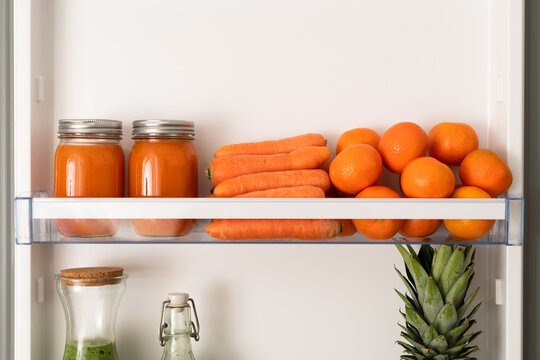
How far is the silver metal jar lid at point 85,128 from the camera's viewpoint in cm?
119

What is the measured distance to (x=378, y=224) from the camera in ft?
3.71

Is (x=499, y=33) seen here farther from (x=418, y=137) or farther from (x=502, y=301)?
(x=502, y=301)

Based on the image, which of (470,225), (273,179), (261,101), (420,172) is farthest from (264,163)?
(470,225)

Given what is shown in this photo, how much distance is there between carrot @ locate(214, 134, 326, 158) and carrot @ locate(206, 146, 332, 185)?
20 millimetres

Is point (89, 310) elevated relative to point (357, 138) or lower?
lower

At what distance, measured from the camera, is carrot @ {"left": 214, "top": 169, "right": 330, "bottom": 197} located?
1.18 meters

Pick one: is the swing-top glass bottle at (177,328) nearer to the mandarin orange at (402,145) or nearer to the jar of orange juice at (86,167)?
the jar of orange juice at (86,167)

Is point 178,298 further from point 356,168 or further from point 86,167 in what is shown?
point 356,168

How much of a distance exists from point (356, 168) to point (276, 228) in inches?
7.1


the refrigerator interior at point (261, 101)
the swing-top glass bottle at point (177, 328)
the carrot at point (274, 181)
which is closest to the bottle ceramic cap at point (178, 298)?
the swing-top glass bottle at point (177, 328)

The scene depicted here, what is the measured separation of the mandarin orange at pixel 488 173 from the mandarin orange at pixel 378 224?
0.48 ft

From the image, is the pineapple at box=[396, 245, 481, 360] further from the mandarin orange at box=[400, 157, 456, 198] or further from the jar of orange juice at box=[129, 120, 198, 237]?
the jar of orange juice at box=[129, 120, 198, 237]

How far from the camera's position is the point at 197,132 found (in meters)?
1.32

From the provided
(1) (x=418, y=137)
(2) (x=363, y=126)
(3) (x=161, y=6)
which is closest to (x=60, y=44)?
(3) (x=161, y=6)
